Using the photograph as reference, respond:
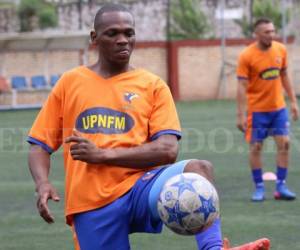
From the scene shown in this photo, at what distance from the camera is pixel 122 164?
549 centimetres

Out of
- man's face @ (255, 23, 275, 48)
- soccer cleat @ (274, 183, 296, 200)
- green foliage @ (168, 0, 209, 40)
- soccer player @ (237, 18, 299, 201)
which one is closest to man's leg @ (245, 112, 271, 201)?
soccer player @ (237, 18, 299, 201)

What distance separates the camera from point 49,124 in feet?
18.9

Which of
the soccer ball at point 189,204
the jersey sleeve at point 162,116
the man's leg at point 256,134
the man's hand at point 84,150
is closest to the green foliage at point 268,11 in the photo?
the man's leg at point 256,134

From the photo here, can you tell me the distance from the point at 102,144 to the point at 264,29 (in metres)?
5.70

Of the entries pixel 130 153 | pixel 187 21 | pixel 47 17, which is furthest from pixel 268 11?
pixel 130 153

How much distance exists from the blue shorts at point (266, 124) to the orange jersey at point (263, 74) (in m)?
0.07

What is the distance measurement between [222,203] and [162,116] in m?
5.05

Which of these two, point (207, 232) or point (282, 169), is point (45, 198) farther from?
point (282, 169)

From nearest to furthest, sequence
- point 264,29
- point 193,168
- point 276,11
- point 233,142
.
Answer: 1. point 193,168
2. point 264,29
3. point 233,142
4. point 276,11

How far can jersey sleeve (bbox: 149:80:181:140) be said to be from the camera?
5.64m

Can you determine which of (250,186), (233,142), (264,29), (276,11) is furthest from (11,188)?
(276,11)

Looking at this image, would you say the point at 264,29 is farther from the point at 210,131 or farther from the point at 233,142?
the point at 210,131

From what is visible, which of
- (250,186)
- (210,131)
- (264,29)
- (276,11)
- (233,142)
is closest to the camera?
(264,29)

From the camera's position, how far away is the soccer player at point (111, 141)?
548 cm
